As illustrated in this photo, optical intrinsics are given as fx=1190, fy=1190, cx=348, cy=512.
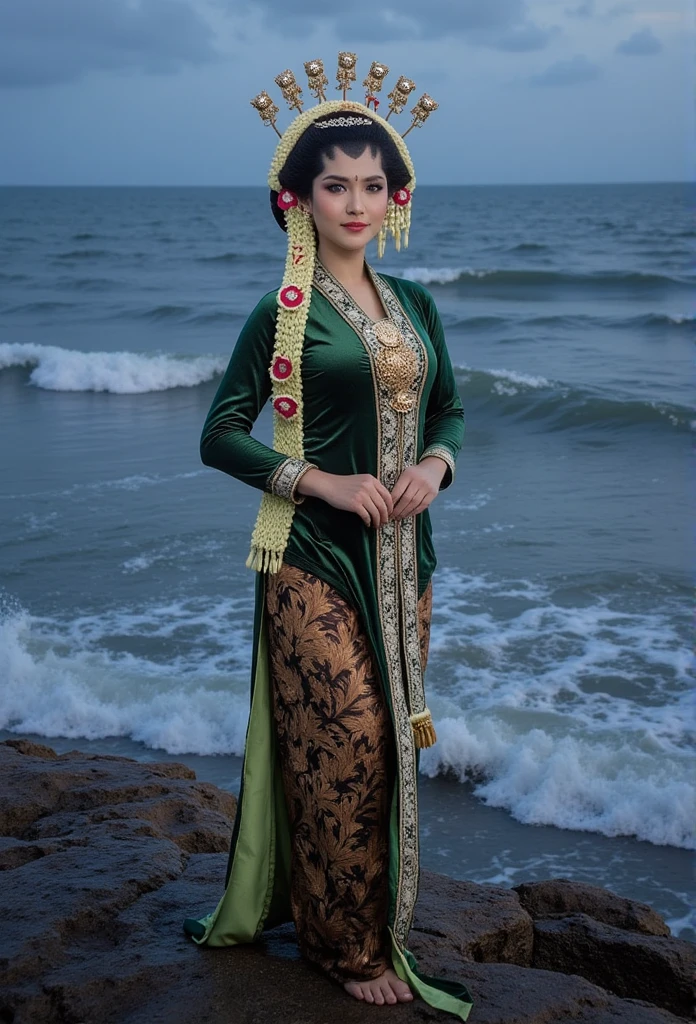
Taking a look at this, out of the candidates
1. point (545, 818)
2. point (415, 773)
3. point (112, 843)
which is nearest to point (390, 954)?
point (415, 773)

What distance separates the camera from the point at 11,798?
12.5 feet

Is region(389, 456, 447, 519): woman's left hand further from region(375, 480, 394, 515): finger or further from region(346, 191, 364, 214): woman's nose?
region(346, 191, 364, 214): woman's nose

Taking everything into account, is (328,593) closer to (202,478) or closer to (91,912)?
(91,912)

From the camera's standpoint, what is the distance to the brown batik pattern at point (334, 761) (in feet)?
8.46

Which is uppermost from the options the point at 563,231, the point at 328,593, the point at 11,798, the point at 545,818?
the point at 563,231

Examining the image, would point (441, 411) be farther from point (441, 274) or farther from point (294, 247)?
point (441, 274)

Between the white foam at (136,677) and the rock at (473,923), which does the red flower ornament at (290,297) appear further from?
the white foam at (136,677)

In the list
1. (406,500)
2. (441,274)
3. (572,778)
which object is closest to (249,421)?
(406,500)

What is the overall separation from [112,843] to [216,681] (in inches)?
96.1

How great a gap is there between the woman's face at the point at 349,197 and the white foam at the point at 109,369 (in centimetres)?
1192

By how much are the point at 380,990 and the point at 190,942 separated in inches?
20.1

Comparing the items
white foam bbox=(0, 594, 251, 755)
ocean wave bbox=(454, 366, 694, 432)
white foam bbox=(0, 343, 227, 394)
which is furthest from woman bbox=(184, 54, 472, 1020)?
white foam bbox=(0, 343, 227, 394)

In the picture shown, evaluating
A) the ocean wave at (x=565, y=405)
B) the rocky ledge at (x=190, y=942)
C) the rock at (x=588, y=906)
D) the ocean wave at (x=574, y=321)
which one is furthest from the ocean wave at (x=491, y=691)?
the ocean wave at (x=574, y=321)

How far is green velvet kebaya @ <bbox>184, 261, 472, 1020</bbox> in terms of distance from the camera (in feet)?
8.50
